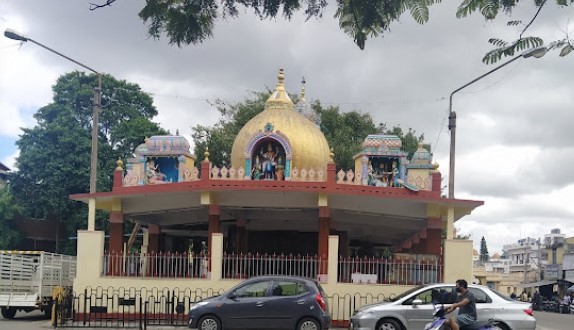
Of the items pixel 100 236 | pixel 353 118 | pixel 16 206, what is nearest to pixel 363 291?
pixel 100 236

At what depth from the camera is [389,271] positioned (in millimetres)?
19297

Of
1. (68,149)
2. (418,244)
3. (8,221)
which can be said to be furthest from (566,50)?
(8,221)

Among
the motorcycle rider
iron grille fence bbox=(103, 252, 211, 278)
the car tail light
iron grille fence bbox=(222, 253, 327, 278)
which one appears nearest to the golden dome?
iron grille fence bbox=(222, 253, 327, 278)

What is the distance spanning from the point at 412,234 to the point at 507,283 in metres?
50.1

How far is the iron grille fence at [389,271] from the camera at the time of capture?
19.2 metres

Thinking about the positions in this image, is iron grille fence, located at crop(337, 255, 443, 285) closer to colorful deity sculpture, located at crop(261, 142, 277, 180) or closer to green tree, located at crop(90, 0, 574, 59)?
colorful deity sculpture, located at crop(261, 142, 277, 180)

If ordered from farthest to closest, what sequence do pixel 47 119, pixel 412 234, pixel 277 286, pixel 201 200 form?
pixel 47 119 → pixel 412 234 → pixel 201 200 → pixel 277 286

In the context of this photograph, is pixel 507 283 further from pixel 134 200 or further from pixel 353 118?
pixel 134 200

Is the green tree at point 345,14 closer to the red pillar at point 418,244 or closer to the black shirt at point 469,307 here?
the black shirt at point 469,307

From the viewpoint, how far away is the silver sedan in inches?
564

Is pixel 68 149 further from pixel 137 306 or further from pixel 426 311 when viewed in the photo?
pixel 426 311

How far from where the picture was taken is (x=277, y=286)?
15250 millimetres

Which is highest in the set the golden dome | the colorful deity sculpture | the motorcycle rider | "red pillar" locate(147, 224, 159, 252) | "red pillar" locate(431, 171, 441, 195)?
the golden dome

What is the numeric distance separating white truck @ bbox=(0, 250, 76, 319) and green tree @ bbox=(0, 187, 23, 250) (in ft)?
51.7
